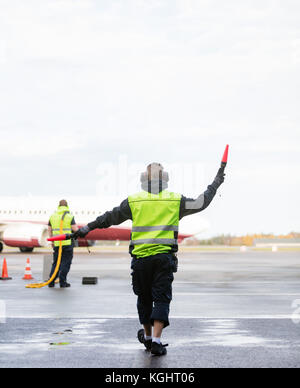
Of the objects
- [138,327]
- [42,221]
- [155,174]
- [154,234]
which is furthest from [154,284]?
[42,221]

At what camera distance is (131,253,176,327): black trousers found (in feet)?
25.8

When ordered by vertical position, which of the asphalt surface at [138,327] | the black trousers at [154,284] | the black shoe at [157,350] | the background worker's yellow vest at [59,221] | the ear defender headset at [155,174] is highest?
the ear defender headset at [155,174]

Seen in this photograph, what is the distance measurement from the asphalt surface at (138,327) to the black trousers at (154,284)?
15.4 inches

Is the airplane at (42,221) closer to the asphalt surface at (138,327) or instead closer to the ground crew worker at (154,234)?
the asphalt surface at (138,327)

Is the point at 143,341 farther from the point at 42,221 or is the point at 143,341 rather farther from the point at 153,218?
the point at 42,221

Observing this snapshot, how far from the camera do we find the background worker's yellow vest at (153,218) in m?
8.05

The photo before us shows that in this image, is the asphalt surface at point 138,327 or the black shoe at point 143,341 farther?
the black shoe at point 143,341

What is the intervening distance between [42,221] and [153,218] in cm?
3584

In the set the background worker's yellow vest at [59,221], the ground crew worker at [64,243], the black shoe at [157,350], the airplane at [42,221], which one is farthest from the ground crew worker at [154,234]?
the airplane at [42,221]

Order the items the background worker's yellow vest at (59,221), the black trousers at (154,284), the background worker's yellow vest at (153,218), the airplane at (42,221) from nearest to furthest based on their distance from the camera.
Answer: the black trousers at (154,284) → the background worker's yellow vest at (153,218) → the background worker's yellow vest at (59,221) → the airplane at (42,221)
